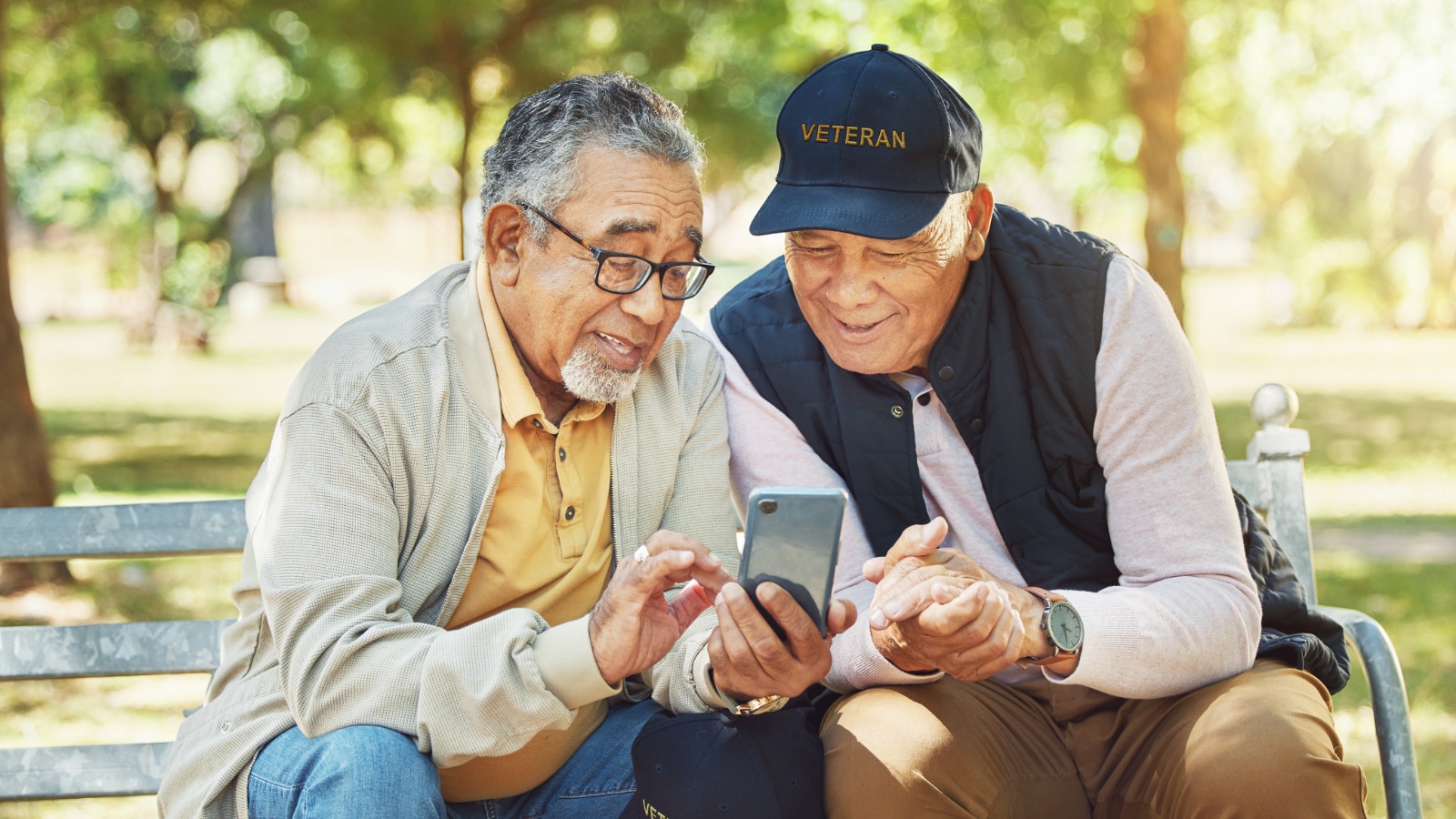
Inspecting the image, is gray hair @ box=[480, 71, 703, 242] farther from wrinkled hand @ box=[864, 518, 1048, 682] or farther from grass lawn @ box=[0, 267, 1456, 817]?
grass lawn @ box=[0, 267, 1456, 817]

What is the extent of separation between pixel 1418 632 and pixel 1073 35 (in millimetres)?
6882

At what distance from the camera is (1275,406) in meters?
3.32

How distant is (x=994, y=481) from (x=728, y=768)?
83cm

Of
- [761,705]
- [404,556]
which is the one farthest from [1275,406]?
[404,556]

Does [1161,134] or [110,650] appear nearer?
[110,650]

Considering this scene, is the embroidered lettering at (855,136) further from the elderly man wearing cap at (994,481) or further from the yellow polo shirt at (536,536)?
the yellow polo shirt at (536,536)

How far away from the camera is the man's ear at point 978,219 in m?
2.89

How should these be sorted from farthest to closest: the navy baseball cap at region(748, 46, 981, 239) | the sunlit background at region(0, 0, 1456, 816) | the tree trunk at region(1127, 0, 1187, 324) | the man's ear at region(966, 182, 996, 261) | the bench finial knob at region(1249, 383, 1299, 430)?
the tree trunk at region(1127, 0, 1187, 324) → the sunlit background at region(0, 0, 1456, 816) → the bench finial knob at region(1249, 383, 1299, 430) → the man's ear at region(966, 182, 996, 261) → the navy baseball cap at region(748, 46, 981, 239)

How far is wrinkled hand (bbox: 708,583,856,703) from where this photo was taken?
2.35 metres

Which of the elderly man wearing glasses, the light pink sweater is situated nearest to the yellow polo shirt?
the elderly man wearing glasses

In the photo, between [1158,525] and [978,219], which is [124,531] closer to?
[978,219]

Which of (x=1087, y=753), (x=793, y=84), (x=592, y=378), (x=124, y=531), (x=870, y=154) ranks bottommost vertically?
(x=1087, y=753)

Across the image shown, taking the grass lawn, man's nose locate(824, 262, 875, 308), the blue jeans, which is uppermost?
man's nose locate(824, 262, 875, 308)

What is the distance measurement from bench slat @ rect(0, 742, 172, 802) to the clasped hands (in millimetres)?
1215
